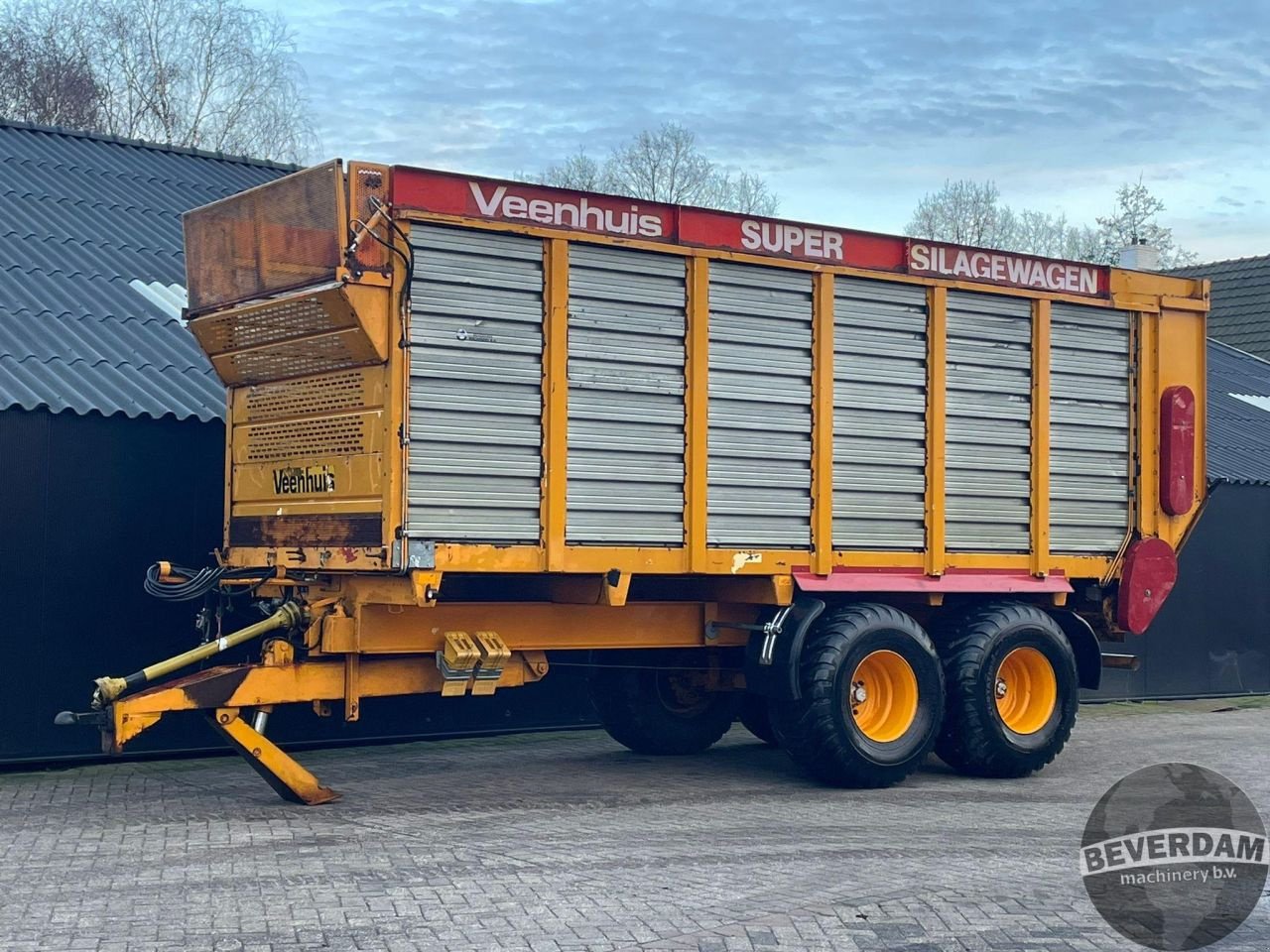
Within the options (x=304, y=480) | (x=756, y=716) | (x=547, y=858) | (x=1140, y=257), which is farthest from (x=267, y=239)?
(x=1140, y=257)

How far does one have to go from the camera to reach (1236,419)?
19.9 m

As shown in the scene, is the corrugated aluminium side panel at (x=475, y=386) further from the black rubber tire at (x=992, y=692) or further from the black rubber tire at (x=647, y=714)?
the black rubber tire at (x=992, y=692)

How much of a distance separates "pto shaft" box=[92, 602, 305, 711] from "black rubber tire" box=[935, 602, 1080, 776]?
4.53 meters

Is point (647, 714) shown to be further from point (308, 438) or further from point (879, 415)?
point (308, 438)

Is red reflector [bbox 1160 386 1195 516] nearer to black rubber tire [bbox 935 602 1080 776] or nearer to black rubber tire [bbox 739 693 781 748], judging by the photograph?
black rubber tire [bbox 935 602 1080 776]

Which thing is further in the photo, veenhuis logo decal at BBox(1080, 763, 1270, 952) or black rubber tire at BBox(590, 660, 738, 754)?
black rubber tire at BBox(590, 660, 738, 754)

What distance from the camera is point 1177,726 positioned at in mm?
14867

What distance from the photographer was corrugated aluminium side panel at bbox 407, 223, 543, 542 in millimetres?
9117

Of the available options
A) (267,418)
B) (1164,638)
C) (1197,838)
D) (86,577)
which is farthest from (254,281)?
Answer: (1164,638)

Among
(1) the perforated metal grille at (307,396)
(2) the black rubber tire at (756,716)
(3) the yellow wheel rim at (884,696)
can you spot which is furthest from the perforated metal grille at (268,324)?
(2) the black rubber tire at (756,716)

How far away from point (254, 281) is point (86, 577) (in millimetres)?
2830

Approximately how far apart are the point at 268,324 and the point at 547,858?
3803 millimetres

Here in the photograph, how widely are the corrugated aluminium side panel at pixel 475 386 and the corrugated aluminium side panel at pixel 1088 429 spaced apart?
4.28 meters

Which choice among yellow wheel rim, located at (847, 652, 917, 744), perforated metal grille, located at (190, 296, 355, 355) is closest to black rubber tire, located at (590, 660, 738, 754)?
yellow wheel rim, located at (847, 652, 917, 744)
